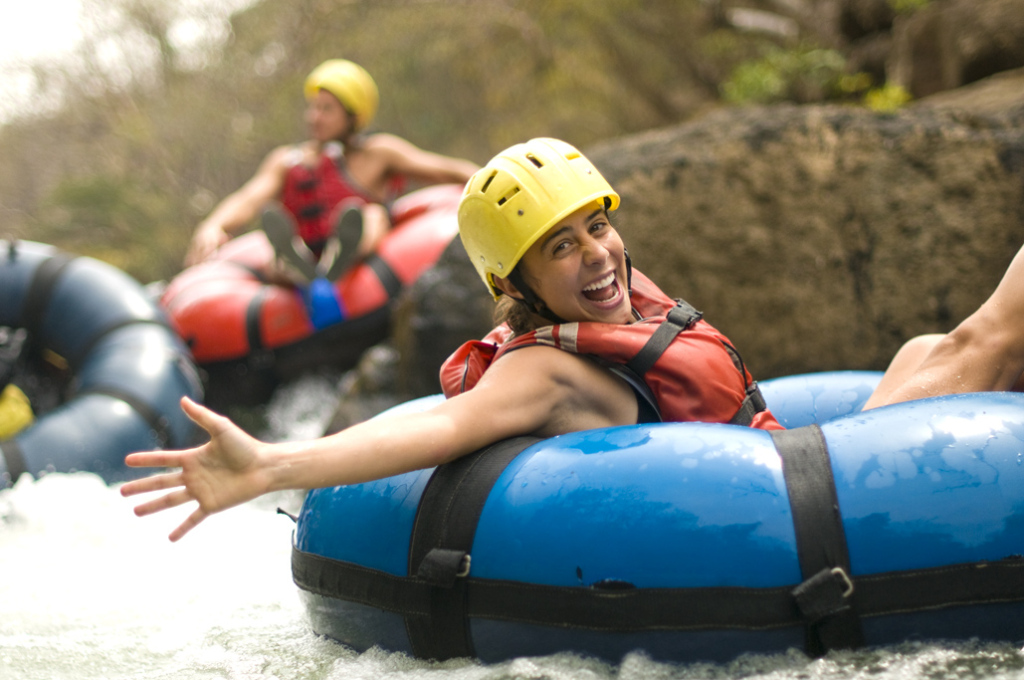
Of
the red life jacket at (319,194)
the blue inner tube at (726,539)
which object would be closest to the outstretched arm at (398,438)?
the blue inner tube at (726,539)

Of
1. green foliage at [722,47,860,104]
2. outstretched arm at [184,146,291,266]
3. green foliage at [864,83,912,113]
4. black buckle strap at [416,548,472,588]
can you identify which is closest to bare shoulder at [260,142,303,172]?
outstretched arm at [184,146,291,266]

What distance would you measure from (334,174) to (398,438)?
5.00 m

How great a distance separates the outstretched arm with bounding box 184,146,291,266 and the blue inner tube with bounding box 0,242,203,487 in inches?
22.0

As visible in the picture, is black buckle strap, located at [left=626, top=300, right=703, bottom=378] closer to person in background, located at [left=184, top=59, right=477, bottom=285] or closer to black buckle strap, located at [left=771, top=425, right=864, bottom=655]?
black buckle strap, located at [left=771, top=425, right=864, bottom=655]

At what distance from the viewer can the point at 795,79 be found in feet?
24.9

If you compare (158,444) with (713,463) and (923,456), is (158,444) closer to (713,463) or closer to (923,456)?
(713,463)

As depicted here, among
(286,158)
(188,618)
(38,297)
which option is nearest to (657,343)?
(188,618)

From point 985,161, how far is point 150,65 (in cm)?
1546

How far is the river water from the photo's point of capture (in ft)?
6.30

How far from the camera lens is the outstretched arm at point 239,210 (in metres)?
5.80

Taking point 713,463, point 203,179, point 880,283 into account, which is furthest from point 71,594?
point 203,179

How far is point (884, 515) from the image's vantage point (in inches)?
73.2

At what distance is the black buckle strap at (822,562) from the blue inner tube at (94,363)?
140 inches

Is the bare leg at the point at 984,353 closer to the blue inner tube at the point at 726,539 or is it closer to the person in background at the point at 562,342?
the blue inner tube at the point at 726,539
